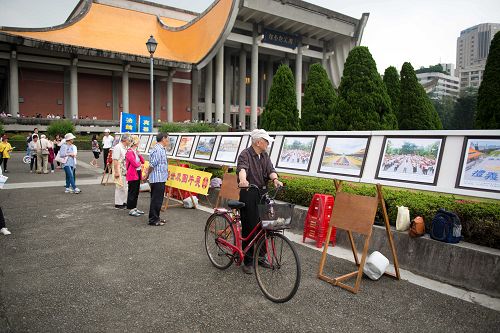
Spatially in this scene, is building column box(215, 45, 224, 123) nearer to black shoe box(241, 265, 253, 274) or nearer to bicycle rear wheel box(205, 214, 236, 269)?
bicycle rear wheel box(205, 214, 236, 269)

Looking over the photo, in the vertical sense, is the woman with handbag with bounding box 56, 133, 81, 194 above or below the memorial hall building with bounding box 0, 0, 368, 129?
below

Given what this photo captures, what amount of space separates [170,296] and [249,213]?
139 cm

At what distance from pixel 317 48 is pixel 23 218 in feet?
170

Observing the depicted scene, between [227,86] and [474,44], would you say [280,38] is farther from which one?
[474,44]

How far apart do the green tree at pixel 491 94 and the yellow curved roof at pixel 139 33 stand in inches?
1119

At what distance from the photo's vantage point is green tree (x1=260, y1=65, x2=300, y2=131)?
17.7 metres

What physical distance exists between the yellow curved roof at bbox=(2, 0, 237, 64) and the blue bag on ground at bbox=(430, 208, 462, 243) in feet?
120

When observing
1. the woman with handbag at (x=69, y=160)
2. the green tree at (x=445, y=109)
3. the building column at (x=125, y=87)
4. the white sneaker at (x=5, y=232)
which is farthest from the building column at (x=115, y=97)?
the green tree at (x=445, y=109)

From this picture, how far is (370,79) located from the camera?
12969 mm

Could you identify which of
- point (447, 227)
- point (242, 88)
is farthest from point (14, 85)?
point (447, 227)

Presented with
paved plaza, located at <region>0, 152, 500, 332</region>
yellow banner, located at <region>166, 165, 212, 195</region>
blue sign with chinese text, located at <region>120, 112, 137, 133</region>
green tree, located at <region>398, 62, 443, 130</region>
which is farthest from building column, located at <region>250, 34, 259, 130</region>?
paved plaza, located at <region>0, 152, 500, 332</region>

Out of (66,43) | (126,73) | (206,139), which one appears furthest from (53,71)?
(206,139)

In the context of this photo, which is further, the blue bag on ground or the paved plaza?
the blue bag on ground

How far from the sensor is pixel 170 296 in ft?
12.8
